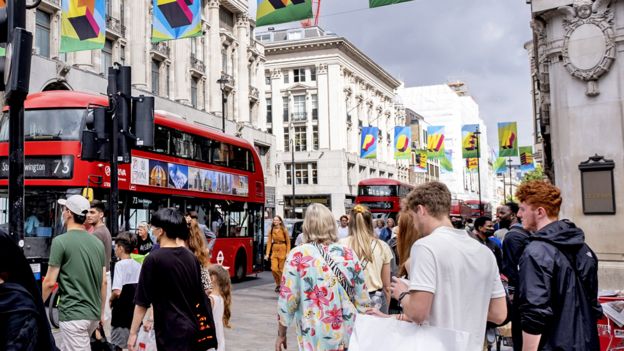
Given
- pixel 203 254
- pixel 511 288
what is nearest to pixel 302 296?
pixel 203 254

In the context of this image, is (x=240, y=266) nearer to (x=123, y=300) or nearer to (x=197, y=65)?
(x=123, y=300)

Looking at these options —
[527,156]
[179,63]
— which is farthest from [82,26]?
[527,156]

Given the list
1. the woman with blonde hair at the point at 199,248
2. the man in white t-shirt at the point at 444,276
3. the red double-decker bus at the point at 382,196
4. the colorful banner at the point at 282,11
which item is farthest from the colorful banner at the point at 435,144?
the man in white t-shirt at the point at 444,276

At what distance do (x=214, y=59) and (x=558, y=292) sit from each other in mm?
40396

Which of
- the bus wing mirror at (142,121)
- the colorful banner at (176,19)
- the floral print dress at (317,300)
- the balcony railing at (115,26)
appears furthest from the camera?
the balcony railing at (115,26)

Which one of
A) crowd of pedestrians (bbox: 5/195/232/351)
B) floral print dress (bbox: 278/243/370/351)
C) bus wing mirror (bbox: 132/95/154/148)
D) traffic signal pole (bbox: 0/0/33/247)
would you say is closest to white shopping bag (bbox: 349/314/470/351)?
floral print dress (bbox: 278/243/370/351)

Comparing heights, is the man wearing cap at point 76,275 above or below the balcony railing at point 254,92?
below

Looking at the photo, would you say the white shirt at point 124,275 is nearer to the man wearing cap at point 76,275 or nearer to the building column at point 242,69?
the man wearing cap at point 76,275

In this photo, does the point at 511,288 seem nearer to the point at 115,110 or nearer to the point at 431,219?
the point at 431,219

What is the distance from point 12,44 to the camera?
514cm

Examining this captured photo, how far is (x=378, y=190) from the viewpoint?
1624 inches

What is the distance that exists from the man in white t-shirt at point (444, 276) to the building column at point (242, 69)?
140 ft

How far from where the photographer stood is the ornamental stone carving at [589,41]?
14.7 m

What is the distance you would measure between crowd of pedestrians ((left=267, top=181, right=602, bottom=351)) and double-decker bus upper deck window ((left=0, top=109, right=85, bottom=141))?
953 cm
